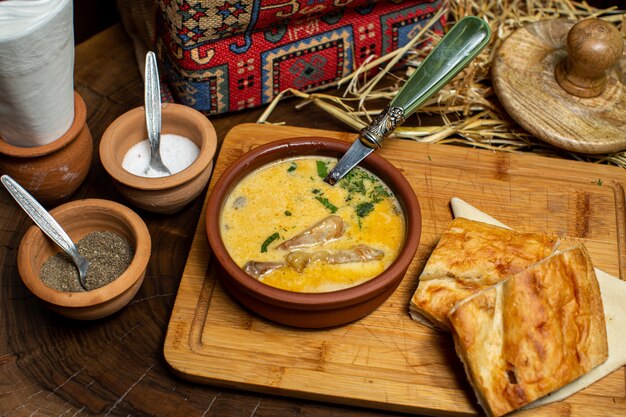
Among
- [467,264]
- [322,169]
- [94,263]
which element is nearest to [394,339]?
[467,264]

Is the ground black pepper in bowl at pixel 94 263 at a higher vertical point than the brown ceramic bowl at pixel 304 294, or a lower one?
lower

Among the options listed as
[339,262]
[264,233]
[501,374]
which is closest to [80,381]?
[264,233]

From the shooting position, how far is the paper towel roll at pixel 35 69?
2898 millimetres

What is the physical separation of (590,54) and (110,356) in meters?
2.78

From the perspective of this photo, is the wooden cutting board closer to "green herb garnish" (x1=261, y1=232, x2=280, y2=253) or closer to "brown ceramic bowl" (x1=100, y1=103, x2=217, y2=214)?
"brown ceramic bowl" (x1=100, y1=103, x2=217, y2=214)

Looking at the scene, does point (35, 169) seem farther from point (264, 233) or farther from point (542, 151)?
point (542, 151)

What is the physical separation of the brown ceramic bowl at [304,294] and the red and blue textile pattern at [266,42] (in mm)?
739

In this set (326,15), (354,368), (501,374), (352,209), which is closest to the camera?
(501,374)

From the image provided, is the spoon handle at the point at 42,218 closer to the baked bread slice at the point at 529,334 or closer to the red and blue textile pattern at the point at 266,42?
the red and blue textile pattern at the point at 266,42

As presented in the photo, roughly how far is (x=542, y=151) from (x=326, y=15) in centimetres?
141

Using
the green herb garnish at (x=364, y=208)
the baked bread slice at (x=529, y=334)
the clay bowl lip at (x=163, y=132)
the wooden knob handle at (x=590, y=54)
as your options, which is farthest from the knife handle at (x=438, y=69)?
the baked bread slice at (x=529, y=334)

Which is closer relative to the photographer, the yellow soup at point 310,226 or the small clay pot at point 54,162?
the yellow soup at point 310,226

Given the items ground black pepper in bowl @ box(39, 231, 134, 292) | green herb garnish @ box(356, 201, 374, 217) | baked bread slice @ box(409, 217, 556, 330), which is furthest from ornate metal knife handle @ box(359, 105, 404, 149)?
ground black pepper in bowl @ box(39, 231, 134, 292)

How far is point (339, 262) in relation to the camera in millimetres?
3088
